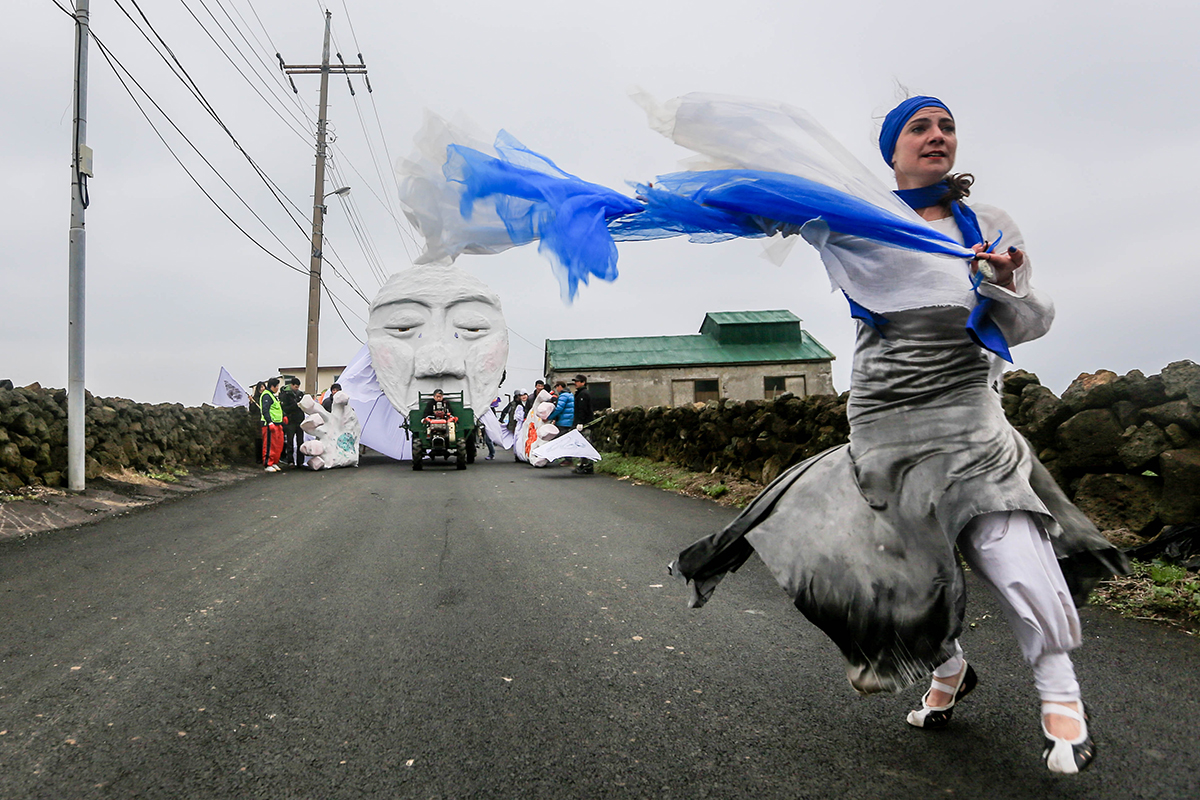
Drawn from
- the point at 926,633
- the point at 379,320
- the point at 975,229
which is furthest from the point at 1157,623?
the point at 379,320

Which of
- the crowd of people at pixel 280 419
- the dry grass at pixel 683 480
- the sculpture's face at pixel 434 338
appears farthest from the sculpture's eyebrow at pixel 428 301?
the dry grass at pixel 683 480

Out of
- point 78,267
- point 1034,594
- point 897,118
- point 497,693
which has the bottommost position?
point 497,693

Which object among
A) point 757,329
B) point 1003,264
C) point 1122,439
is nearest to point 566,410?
point 1122,439

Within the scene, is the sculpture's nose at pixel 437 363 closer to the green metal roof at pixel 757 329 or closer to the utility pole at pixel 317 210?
the utility pole at pixel 317 210

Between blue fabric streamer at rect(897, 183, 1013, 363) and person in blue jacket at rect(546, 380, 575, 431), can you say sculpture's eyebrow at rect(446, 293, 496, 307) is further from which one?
blue fabric streamer at rect(897, 183, 1013, 363)

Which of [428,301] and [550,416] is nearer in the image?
[550,416]

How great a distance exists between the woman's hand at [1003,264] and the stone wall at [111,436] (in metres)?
8.90

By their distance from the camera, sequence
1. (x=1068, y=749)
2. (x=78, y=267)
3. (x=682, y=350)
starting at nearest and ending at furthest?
(x=1068, y=749)
(x=78, y=267)
(x=682, y=350)

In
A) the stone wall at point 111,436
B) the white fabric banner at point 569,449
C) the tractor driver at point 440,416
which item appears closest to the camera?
the stone wall at point 111,436

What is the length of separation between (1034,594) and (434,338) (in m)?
15.5

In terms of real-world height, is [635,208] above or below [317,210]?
below

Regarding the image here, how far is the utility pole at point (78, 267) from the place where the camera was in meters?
8.43

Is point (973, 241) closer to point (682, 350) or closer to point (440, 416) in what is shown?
point (440, 416)

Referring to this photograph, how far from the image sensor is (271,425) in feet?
48.2
